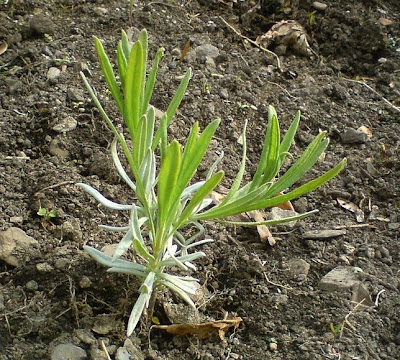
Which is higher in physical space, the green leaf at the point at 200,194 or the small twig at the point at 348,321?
the green leaf at the point at 200,194

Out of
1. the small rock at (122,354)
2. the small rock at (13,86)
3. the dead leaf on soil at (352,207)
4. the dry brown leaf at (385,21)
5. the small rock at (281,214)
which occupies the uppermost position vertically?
the dry brown leaf at (385,21)

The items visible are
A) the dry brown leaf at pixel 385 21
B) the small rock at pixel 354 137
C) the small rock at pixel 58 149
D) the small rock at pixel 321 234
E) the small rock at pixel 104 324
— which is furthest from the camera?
the dry brown leaf at pixel 385 21

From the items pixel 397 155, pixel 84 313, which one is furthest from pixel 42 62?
pixel 397 155

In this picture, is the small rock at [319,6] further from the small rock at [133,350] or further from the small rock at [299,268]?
the small rock at [133,350]

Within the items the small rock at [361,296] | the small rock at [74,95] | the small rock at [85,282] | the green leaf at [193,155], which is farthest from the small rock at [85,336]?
the small rock at [74,95]

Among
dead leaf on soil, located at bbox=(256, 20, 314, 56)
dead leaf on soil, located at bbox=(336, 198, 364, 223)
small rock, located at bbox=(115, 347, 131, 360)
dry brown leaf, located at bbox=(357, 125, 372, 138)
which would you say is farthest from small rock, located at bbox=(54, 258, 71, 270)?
dead leaf on soil, located at bbox=(256, 20, 314, 56)

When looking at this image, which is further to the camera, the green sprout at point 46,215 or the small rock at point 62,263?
the green sprout at point 46,215

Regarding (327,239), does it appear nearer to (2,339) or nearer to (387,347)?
(387,347)

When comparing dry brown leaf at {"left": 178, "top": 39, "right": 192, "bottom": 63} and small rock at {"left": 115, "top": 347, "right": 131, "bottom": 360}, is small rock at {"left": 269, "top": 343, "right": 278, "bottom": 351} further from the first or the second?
dry brown leaf at {"left": 178, "top": 39, "right": 192, "bottom": 63}

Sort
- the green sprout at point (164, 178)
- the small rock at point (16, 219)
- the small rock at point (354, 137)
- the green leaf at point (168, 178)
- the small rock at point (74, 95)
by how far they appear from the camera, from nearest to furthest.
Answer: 1. the green leaf at point (168, 178)
2. the green sprout at point (164, 178)
3. the small rock at point (16, 219)
4. the small rock at point (74, 95)
5. the small rock at point (354, 137)
